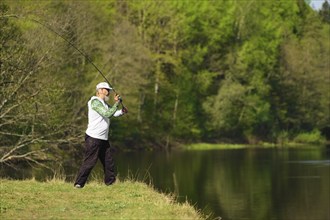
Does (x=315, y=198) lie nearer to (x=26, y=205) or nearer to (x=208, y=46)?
(x=26, y=205)

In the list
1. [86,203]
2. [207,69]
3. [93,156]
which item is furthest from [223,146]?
[86,203]

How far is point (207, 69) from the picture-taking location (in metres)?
64.1

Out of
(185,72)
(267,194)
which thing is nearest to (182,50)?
(185,72)

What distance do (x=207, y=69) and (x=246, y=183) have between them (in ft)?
118

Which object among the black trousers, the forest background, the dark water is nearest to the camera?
the black trousers

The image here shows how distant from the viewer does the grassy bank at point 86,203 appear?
8844 mm

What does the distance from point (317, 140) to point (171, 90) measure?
60.1ft

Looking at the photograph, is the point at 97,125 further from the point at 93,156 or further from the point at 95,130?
the point at 93,156

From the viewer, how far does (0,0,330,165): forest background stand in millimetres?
46188

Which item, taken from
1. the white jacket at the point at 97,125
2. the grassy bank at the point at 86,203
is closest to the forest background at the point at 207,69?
the grassy bank at the point at 86,203

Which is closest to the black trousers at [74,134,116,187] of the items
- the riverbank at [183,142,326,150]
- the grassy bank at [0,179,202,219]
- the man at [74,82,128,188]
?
the man at [74,82,128,188]

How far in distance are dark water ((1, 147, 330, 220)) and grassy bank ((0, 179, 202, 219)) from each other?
12.2 ft

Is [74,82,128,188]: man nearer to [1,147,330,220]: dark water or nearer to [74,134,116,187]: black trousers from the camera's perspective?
[74,134,116,187]: black trousers

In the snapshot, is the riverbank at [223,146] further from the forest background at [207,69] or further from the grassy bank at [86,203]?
the grassy bank at [86,203]
